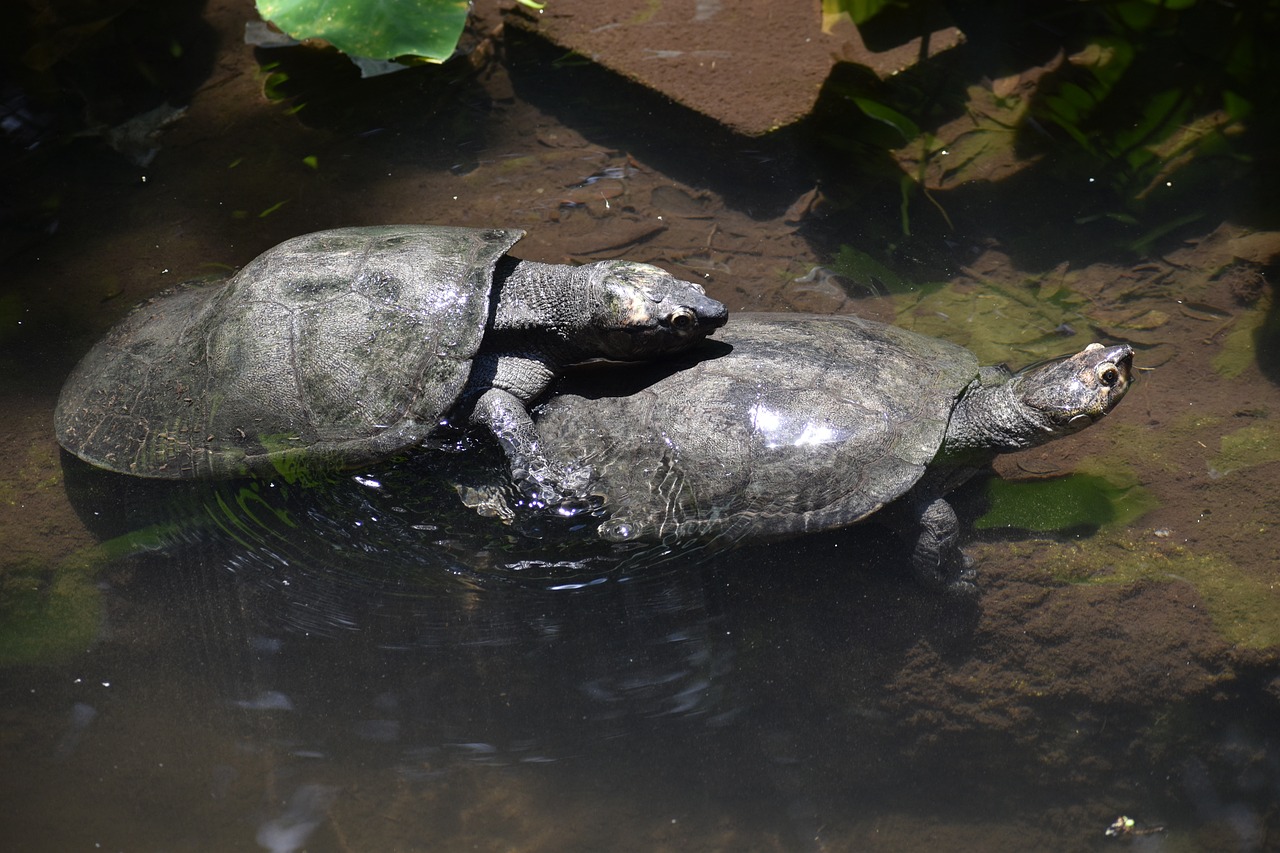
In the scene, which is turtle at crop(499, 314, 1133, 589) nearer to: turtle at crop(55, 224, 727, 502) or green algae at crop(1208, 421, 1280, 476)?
turtle at crop(55, 224, 727, 502)

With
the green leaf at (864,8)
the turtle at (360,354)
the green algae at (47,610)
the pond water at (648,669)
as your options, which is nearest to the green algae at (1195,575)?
the pond water at (648,669)

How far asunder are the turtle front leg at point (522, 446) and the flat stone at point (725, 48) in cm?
228

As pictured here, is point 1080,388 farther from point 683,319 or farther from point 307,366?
point 307,366

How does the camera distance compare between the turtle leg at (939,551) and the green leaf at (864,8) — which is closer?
the turtle leg at (939,551)

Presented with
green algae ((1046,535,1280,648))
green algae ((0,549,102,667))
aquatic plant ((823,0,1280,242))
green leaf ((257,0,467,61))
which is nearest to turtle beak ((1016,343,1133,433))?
green algae ((1046,535,1280,648))

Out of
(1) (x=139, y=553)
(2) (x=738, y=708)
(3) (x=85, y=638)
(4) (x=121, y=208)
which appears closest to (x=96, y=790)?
(3) (x=85, y=638)

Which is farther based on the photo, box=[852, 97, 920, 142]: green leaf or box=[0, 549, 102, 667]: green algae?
box=[852, 97, 920, 142]: green leaf

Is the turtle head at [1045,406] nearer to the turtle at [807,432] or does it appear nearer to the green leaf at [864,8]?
the turtle at [807,432]

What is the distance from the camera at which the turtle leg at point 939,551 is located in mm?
3512

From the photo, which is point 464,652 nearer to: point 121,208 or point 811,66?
point 121,208

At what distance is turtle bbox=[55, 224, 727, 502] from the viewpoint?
3.55 meters

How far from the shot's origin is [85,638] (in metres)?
3.72

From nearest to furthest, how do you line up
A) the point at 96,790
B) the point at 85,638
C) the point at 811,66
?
the point at 96,790 → the point at 85,638 → the point at 811,66

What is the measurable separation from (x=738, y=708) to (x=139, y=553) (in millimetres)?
2752
